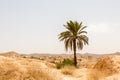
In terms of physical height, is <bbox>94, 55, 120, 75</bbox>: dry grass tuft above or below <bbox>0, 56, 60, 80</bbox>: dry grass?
above

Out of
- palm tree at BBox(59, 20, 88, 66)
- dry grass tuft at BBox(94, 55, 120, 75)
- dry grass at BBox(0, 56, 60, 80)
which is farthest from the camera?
palm tree at BBox(59, 20, 88, 66)

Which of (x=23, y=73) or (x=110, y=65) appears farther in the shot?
(x=110, y=65)

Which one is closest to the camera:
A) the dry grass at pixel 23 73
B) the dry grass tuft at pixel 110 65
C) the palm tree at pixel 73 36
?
the dry grass at pixel 23 73

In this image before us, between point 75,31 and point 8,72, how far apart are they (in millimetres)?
34150

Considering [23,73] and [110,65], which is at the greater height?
[110,65]

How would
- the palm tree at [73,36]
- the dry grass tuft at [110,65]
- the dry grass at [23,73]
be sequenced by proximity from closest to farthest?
1. the dry grass at [23,73]
2. the dry grass tuft at [110,65]
3. the palm tree at [73,36]

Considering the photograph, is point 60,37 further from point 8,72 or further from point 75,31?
point 8,72

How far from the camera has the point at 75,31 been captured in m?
43.4

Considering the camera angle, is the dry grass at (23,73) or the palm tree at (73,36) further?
the palm tree at (73,36)

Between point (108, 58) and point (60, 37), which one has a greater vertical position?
point (60, 37)

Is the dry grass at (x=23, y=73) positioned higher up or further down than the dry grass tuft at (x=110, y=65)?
further down

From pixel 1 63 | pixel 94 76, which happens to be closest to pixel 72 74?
pixel 94 76

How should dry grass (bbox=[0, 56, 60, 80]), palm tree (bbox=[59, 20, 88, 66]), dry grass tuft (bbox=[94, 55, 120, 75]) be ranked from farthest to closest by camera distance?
1. palm tree (bbox=[59, 20, 88, 66])
2. dry grass tuft (bbox=[94, 55, 120, 75])
3. dry grass (bbox=[0, 56, 60, 80])

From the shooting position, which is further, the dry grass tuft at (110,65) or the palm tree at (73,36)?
the palm tree at (73,36)
